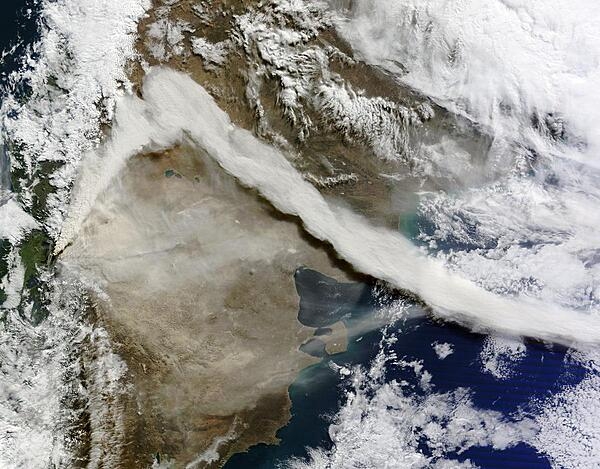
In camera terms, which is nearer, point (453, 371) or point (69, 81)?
point (69, 81)

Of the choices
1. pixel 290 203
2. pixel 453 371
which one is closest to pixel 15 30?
pixel 290 203

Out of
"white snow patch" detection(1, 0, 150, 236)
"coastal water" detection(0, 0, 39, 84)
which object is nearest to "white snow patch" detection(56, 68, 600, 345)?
"white snow patch" detection(1, 0, 150, 236)

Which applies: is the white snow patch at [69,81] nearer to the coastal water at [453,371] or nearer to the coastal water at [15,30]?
the coastal water at [15,30]

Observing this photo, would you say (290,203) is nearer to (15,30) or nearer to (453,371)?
(453,371)

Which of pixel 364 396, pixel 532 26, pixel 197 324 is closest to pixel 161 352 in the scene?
pixel 197 324

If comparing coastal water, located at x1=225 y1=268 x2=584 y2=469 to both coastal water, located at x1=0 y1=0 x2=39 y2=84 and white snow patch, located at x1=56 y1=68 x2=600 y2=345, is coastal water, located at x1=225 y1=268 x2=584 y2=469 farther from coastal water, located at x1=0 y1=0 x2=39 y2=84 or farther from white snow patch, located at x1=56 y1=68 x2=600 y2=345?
coastal water, located at x1=0 y1=0 x2=39 y2=84

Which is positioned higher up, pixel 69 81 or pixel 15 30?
pixel 15 30

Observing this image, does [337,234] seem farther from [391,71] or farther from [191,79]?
[191,79]

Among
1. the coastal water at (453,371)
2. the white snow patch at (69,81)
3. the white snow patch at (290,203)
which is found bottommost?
the coastal water at (453,371)

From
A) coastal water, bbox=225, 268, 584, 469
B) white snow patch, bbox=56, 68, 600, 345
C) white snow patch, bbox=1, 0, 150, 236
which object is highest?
white snow patch, bbox=1, 0, 150, 236

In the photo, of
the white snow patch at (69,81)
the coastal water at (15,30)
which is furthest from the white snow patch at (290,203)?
the coastal water at (15,30)
